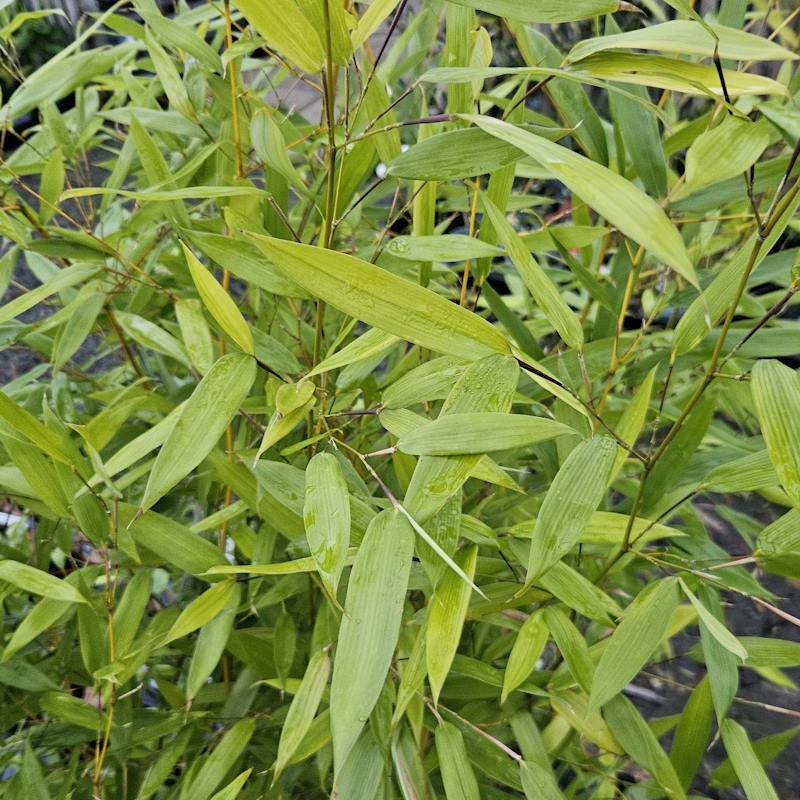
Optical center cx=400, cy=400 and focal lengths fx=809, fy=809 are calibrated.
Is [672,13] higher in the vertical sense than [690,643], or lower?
higher

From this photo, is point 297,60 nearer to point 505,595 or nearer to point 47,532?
point 505,595

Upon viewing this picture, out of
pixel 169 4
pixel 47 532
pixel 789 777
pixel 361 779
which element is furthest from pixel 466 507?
pixel 169 4

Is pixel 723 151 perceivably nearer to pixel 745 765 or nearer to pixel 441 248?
pixel 441 248

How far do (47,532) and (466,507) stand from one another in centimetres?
38

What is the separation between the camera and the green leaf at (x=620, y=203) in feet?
0.97

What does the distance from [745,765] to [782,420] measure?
286mm

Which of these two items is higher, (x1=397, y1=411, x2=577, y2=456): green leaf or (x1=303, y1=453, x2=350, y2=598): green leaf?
(x1=397, y1=411, x2=577, y2=456): green leaf

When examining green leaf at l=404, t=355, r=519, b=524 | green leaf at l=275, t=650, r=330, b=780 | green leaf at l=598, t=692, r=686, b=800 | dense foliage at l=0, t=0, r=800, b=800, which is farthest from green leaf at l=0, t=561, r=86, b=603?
green leaf at l=598, t=692, r=686, b=800

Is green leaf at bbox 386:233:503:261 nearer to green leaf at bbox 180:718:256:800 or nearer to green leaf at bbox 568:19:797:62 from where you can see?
green leaf at bbox 568:19:797:62

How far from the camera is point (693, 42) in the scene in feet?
1.16

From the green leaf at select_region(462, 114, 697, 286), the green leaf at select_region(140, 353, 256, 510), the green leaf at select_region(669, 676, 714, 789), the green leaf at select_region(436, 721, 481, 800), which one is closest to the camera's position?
the green leaf at select_region(462, 114, 697, 286)

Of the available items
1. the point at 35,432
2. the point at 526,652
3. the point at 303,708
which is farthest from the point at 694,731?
the point at 35,432

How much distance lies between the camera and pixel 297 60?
39 centimetres

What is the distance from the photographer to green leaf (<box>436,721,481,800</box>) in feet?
1.73
